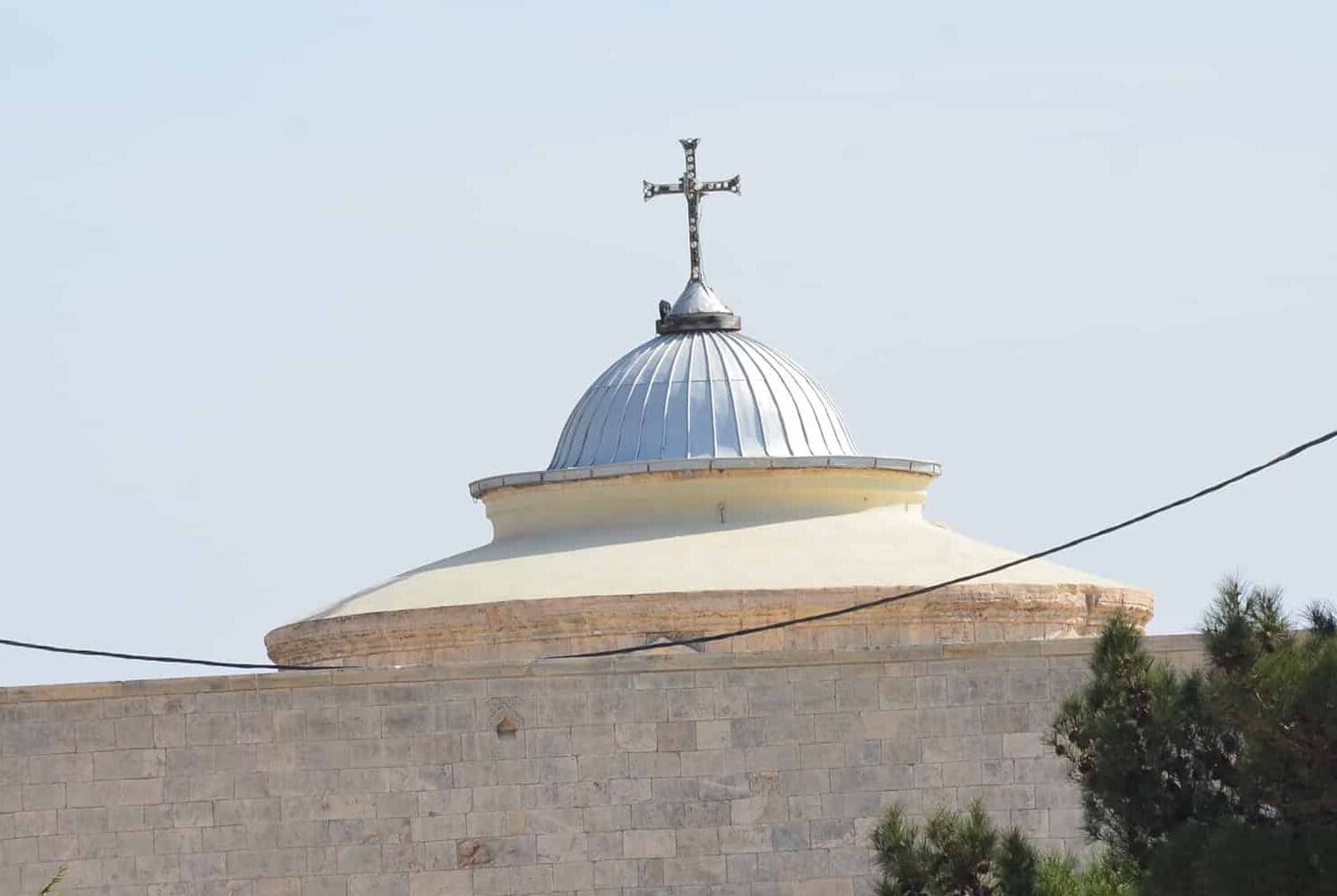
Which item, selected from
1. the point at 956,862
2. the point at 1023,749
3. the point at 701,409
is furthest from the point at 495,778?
the point at 701,409

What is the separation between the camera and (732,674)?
1928cm

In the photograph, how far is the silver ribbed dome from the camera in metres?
25.4

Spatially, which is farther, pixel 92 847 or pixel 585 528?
pixel 585 528

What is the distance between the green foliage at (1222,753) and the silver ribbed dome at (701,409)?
9326 millimetres

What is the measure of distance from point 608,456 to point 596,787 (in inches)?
265

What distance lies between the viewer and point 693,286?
88.4ft

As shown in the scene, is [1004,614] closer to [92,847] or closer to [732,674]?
[732,674]

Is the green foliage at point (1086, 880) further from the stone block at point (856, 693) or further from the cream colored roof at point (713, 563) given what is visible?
the cream colored roof at point (713, 563)

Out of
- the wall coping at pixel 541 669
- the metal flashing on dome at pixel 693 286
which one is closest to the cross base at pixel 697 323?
the metal flashing on dome at pixel 693 286

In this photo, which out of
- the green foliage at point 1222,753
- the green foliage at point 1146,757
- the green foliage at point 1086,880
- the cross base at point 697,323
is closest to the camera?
the green foliage at point 1222,753

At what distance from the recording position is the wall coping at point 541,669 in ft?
62.9

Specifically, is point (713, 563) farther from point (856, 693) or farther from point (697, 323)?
point (856, 693)

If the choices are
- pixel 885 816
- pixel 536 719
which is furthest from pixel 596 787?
pixel 885 816

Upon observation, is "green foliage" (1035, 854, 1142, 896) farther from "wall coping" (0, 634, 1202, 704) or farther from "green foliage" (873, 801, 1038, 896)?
"wall coping" (0, 634, 1202, 704)
